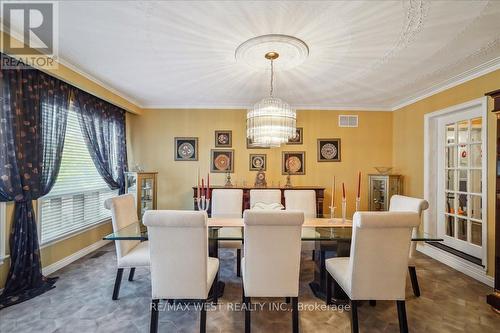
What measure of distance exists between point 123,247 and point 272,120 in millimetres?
1943

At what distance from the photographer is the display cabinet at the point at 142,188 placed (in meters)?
3.87

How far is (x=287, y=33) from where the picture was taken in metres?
2.00

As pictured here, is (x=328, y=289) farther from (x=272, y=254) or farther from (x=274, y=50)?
(x=274, y=50)

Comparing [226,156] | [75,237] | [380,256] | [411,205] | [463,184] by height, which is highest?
[226,156]

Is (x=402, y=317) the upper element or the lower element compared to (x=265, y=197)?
lower

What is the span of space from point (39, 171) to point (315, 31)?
10.4 ft

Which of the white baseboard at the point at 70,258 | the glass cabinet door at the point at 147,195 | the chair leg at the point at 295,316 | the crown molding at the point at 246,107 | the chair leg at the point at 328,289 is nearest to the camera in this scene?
the chair leg at the point at 295,316

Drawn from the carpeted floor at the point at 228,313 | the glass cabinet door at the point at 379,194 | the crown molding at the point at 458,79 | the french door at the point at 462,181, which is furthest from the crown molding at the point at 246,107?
the carpeted floor at the point at 228,313

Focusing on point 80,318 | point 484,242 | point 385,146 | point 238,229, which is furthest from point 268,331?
point 385,146

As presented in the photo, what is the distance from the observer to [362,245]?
1.67 meters

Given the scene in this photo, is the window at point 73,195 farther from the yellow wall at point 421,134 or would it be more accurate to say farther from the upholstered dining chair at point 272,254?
the yellow wall at point 421,134

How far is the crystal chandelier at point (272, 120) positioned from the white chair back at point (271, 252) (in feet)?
3.26

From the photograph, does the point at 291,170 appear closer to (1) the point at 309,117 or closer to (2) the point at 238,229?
(1) the point at 309,117

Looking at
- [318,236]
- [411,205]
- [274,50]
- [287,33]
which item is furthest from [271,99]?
[411,205]
